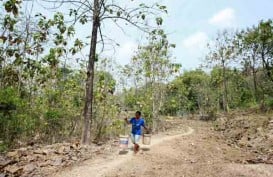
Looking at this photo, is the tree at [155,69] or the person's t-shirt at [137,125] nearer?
the person's t-shirt at [137,125]

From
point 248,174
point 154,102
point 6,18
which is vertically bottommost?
point 248,174

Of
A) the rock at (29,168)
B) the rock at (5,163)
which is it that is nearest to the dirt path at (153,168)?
the rock at (29,168)

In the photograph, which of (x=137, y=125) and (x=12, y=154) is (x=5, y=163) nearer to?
(x=12, y=154)

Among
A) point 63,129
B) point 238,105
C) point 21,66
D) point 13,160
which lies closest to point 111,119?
point 63,129

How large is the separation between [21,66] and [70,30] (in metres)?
3.83

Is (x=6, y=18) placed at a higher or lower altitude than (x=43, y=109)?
higher

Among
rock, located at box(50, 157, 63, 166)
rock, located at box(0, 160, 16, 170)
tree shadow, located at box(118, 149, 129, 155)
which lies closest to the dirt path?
tree shadow, located at box(118, 149, 129, 155)

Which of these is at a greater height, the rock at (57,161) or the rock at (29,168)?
the rock at (57,161)

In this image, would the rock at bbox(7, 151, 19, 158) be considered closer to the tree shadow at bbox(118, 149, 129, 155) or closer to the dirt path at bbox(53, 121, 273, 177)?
the dirt path at bbox(53, 121, 273, 177)

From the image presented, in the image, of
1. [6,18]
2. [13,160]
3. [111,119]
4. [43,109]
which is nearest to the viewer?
[13,160]

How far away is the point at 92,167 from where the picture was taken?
32.4 ft

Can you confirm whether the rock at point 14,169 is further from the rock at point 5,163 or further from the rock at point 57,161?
the rock at point 57,161

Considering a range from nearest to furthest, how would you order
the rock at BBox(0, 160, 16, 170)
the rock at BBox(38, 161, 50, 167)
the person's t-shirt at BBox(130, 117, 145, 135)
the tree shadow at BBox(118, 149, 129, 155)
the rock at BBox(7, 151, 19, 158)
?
the rock at BBox(38, 161, 50, 167) < the rock at BBox(0, 160, 16, 170) < the rock at BBox(7, 151, 19, 158) < the tree shadow at BBox(118, 149, 129, 155) < the person's t-shirt at BBox(130, 117, 145, 135)

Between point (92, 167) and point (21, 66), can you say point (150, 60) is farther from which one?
point (92, 167)
